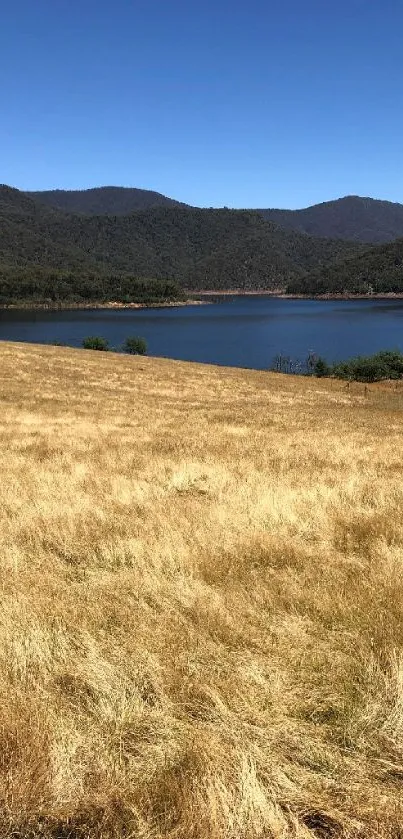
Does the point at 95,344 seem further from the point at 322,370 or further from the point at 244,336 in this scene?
the point at 244,336

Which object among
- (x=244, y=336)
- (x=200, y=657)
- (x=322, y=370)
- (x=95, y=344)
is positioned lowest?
(x=322, y=370)

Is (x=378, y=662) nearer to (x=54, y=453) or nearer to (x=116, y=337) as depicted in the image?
(x=54, y=453)

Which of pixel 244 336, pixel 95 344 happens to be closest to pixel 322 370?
pixel 95 344

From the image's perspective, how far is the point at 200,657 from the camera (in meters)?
3.95

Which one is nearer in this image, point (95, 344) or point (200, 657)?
point (200, 657)

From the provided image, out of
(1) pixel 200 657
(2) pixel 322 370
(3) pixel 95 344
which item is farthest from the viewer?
(3) pixel 95 344

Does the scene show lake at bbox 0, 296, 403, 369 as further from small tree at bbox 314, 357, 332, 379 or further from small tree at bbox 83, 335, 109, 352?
small tree at bbox 314, 357, 332, 379

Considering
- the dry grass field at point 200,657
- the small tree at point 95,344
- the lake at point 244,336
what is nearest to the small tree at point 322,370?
the lake at point 244,336

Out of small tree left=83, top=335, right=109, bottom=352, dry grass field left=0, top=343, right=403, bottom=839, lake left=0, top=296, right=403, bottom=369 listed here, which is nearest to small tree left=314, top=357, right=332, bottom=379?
lake left=0, top=296, right=403, bottom=369

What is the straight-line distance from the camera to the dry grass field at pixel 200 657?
2676mm

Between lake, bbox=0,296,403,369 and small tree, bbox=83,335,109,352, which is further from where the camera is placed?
lake, bbox=0,296,403,369

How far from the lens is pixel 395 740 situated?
10.3 ft

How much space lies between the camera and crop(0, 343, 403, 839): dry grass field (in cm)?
268

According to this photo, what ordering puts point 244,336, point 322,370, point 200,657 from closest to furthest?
point 200,657 → point 322,370 → point 244,336
